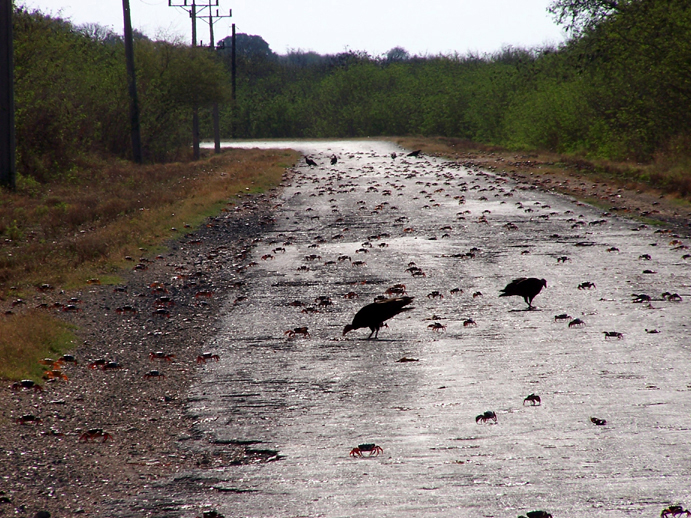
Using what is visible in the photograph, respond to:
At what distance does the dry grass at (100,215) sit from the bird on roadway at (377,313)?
5.48 metres

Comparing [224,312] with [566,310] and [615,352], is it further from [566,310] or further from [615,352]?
[615,352]

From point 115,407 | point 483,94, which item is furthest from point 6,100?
point 483,94

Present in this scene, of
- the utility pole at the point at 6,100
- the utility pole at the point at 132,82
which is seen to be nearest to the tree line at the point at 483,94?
the utility pole at the point at 132,82

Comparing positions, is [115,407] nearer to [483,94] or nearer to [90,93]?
[90,93]

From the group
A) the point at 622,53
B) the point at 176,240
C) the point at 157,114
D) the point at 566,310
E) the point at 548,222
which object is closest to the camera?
the point at 566,310

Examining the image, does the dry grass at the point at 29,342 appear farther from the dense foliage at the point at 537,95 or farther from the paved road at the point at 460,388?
the dense foliage at the point at 537,95

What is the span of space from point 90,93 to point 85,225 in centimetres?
2158

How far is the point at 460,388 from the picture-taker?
680 centimetres

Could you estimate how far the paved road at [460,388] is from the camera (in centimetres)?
467

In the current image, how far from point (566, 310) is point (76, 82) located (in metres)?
31.3

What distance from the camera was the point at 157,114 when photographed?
49688 mm

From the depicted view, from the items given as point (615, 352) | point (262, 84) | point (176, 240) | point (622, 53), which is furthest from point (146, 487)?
point (262, 84)

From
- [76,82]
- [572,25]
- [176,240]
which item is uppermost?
[572,25]

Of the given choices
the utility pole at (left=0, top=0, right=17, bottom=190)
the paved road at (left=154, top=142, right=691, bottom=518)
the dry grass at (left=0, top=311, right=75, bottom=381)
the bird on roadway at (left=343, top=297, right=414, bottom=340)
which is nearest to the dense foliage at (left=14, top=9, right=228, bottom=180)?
the utility pole at (left=0, top=0, right=17, bottom=190)
